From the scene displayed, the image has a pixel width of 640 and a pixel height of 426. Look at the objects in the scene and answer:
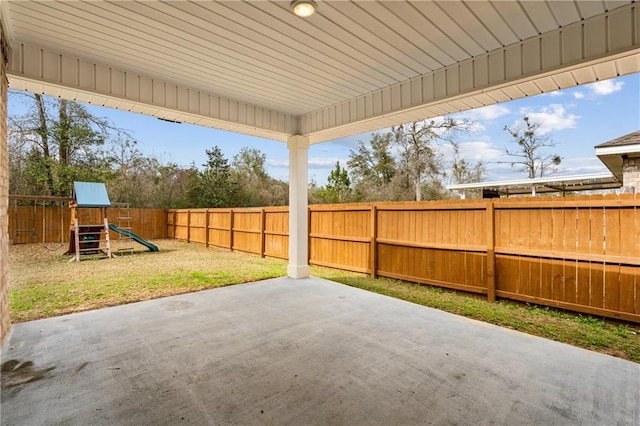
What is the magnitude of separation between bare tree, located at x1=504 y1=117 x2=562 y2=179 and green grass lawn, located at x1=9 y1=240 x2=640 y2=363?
610 inches

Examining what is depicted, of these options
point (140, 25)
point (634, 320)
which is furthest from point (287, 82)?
point (634, 320)

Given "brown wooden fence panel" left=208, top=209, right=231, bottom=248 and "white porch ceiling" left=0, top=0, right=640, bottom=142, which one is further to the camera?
"brown wooden fence panel" left=208, top=209, right=231, bottom=248

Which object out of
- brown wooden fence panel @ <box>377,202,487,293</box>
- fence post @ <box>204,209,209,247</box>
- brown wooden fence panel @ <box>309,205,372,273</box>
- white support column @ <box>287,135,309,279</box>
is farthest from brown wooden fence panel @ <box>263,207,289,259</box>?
→ fence post @ <box>204,209,209,247</box>

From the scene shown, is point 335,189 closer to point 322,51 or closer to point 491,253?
point 491,253

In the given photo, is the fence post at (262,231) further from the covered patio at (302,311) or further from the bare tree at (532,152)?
the bare tree at (532,152)

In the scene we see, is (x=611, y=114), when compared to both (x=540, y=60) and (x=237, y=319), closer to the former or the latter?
(x=540, y=60)

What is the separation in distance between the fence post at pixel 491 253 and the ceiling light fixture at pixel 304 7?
388 centimetres

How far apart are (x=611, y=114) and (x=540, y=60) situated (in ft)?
63.0

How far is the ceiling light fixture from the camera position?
224cm

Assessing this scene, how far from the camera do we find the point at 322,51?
3.02 metres

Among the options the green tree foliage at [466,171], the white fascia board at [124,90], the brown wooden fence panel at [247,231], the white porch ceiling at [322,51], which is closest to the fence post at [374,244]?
the white porch ceiling at [322,51]

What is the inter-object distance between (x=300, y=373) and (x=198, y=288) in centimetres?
346

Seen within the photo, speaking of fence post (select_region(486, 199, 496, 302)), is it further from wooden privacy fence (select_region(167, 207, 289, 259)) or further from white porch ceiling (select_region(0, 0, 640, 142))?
wooden privacy fence (select_region(167, 207, 289, 259))

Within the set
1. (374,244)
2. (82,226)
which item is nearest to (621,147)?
(374,244)
